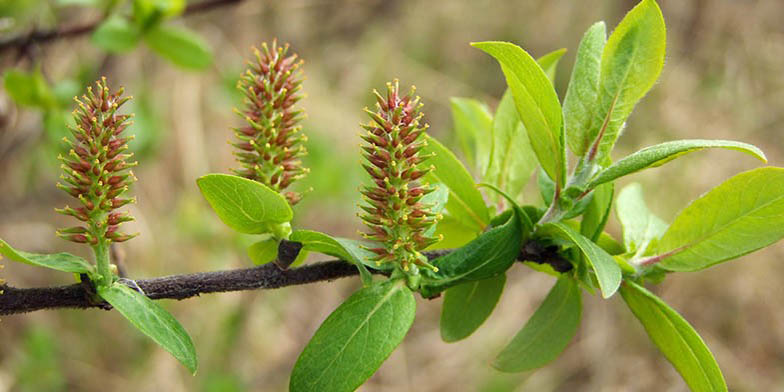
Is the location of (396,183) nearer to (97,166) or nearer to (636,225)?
(97,166)

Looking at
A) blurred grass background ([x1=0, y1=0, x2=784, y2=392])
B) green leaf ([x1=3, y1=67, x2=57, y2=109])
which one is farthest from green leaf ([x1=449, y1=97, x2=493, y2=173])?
blurred grass background ([x1=0, y1=0, x2=784, y2=392])

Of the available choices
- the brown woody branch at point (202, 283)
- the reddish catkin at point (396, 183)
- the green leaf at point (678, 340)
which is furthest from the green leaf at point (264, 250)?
the green leaf at point (678, 340)

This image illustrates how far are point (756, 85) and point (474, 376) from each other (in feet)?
9.84

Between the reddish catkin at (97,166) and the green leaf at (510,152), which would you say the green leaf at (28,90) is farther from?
the green leaf at (510,152)

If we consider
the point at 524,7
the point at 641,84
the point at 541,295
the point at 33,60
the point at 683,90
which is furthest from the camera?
the point at 524,7

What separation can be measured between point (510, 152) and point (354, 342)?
1.72 ft

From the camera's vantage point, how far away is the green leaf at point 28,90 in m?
1.91

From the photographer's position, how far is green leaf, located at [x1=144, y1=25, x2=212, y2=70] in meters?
1.94

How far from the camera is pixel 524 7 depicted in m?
6.02

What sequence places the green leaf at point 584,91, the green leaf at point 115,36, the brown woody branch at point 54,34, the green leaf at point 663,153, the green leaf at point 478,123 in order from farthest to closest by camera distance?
1. the brown woody branch at point 54,34
2. the green leaf at point 115,36
3. the green leaf at point 478,123
4. the green leaf at point 584,91
5. the green leaf at point 663,153

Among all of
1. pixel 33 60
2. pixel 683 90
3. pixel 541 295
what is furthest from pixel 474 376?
pixel 33 60

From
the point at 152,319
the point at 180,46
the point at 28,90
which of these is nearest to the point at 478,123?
the point at 152,319

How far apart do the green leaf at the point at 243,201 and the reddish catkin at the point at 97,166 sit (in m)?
0.10

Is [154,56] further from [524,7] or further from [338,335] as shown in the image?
[338,335]
